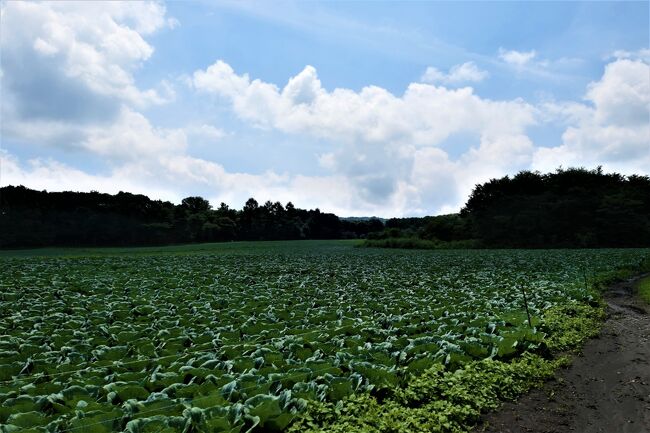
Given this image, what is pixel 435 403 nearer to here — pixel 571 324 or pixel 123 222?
pixel 571 324

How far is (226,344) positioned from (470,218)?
2586 inches

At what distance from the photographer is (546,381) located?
8523 mm

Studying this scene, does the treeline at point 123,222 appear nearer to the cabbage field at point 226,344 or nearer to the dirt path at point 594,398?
the cabbage field at point 226,344

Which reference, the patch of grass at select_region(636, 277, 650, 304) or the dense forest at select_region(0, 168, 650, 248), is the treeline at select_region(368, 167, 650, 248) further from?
the patch of grass at select_region(636, 277, 650, 304)

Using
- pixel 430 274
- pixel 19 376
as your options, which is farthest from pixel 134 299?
pixel 430 274

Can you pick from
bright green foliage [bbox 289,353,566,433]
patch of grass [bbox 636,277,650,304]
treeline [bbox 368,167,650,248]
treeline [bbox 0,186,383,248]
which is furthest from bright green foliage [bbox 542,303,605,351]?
treeline [bbox 0,186,383,248]

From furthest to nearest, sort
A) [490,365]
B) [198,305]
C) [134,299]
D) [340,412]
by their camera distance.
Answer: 1. [134,299]
2. [198,305]
3. [490,365]
4. [340,412]

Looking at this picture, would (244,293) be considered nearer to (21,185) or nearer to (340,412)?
(340,412)

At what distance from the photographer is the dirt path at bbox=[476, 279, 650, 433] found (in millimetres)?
6734

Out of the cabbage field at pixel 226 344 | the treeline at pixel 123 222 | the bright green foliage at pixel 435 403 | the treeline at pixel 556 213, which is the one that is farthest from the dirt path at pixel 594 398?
the treeline at pixel 123 222

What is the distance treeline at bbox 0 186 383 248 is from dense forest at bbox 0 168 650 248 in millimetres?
147

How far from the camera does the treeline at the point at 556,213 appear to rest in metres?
58.0

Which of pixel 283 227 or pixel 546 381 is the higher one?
pixel 283 227

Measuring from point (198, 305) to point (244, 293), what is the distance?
303 cm
